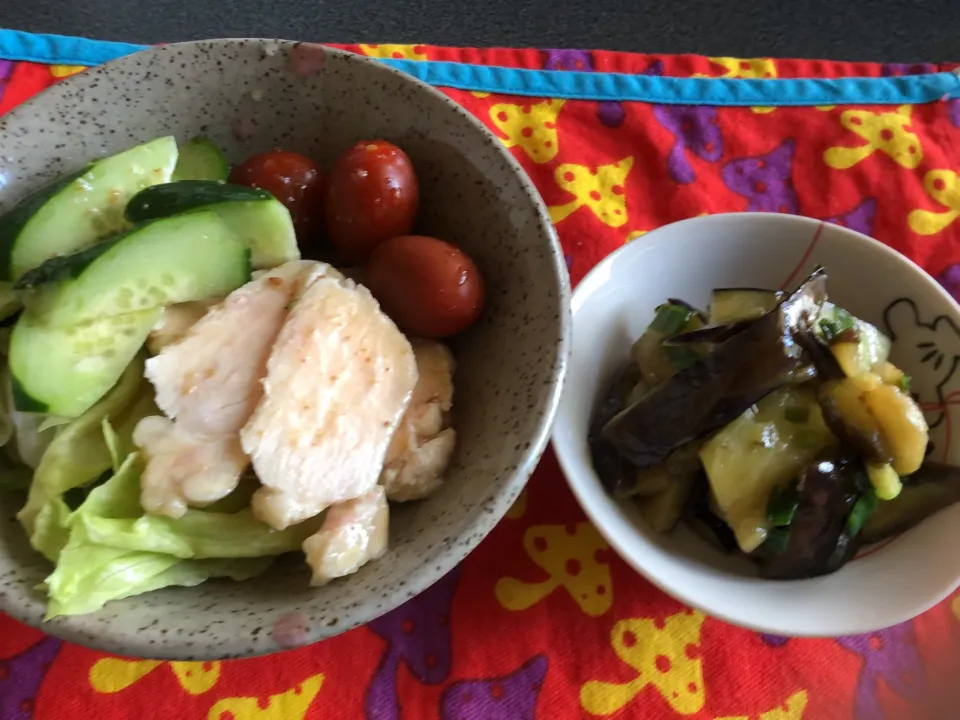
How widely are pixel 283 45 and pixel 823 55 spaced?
93cm

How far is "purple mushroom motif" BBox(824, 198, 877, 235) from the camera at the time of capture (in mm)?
1152

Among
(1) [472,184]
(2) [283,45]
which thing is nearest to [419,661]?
(1) [472,184]

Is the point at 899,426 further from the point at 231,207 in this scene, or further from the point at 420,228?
the point at 231,207

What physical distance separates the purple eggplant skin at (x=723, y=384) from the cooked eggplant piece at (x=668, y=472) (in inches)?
0.6

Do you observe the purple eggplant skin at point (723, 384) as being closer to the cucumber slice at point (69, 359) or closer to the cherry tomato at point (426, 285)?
the cherry tomato at point (426, 285)

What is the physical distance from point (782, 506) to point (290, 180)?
624 millimetres

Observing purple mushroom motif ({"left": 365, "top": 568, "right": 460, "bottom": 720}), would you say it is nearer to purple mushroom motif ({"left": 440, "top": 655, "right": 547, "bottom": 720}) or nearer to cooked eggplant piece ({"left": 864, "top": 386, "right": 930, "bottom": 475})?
purple mushroom motif ({"left": 440, "top": 655, "right": 547, "bottom": 720})

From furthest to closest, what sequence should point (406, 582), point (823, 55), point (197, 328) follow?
point (823, 55)
point (197, 328)
point (406, 582)

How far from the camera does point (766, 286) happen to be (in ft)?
3.41

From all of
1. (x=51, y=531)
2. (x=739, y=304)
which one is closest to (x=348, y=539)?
(x=51, y=531)

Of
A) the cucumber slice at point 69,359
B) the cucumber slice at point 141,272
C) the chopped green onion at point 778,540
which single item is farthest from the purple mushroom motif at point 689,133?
the cucumber slice at point 69,359

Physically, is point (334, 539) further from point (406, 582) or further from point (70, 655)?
point (70, 655)

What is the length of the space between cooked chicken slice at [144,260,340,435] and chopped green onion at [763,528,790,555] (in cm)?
53

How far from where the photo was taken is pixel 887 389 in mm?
802
